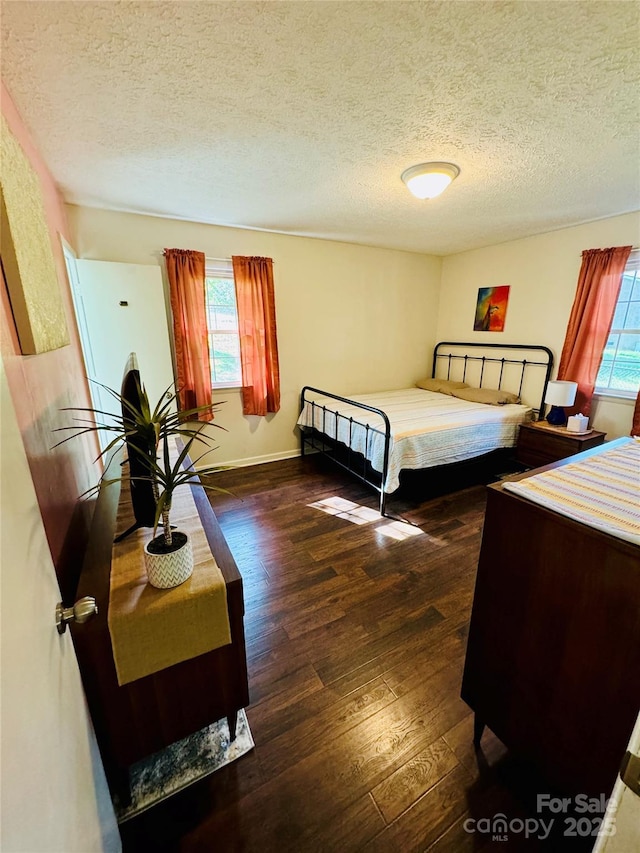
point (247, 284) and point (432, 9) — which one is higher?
point (432, 9)

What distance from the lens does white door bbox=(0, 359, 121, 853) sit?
45cm

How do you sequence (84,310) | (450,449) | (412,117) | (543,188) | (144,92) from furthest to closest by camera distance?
(450,449) → (84,310) → (543,188) → (412,117) → (144,92)

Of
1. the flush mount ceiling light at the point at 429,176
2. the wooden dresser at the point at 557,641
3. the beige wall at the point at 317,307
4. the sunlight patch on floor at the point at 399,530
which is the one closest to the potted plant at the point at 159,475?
the wooden dresser at the point at 557,641

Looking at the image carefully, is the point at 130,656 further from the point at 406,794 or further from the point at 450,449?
the point at 450,449

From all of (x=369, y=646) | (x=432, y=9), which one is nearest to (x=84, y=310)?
(x=432, y=9)

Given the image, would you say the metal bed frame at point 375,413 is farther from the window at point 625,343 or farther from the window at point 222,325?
the window at point 222,325

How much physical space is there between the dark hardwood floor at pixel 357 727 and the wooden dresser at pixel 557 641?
234mm

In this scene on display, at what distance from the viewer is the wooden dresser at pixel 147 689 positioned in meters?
0.97

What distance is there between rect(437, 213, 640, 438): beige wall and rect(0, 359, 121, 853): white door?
160 inches

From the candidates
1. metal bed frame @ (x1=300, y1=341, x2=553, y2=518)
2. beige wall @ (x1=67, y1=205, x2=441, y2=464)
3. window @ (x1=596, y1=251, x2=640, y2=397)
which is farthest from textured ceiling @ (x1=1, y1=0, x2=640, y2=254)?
metal bed frame @ (x1=300, y1=341, x2=553, y2=518)

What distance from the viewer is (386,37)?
3.80ft

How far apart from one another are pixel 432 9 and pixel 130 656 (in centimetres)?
218

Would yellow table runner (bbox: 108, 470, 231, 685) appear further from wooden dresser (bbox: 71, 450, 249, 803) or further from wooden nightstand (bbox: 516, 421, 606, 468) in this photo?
wooden nightstand (bbox: 516, 421, 606, 468)

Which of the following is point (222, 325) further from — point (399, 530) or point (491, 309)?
point (491, 309)
